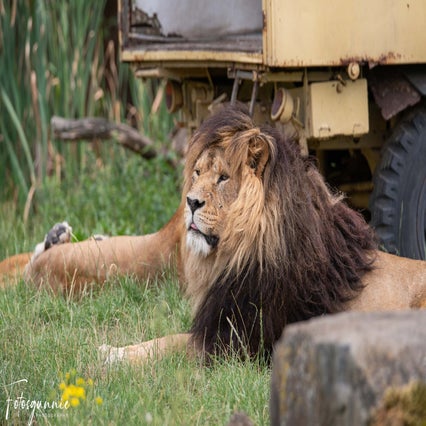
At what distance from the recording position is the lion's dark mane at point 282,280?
12.9 ft

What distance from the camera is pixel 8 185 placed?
26.8 ft

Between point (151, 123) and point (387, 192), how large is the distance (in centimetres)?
354

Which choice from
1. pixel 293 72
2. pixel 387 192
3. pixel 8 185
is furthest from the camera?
pixel 8 185

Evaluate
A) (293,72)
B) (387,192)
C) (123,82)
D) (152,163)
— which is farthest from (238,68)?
(123,82)

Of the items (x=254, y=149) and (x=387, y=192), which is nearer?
Result: (x=254, y=149)

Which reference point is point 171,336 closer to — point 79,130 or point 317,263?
point 317,263

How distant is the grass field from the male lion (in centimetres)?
16

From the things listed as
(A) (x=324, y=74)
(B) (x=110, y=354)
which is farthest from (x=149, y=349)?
(A) (x=324, y=74)

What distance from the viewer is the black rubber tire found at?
526 centimetres

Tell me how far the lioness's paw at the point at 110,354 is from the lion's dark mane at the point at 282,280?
12.4 inches

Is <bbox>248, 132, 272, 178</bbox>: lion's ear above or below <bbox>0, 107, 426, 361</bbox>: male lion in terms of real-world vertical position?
above

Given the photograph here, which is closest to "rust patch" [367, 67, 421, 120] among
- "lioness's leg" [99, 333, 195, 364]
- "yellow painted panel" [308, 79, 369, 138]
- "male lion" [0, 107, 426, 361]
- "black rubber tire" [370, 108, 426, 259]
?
"black rubber tire" [370, 108, 426, 259]

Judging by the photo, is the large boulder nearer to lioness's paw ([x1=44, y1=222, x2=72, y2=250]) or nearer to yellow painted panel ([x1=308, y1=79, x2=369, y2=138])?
yellow painted panel ([x1=308, y1=79, x2=369, y2=138])

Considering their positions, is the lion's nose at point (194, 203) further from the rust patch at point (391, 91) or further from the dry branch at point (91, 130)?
the dry branch at point (91, 130)
